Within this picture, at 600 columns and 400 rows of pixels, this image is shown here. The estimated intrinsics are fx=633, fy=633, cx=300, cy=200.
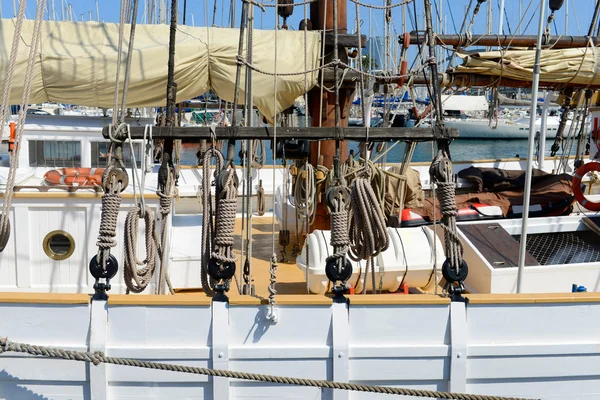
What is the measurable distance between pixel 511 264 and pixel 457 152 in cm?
4170

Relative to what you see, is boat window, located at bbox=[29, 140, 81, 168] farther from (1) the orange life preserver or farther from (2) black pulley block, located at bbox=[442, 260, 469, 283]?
(2) black pulley block, located at bbox=[442, 260, 469, 283]

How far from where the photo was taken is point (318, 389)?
4129 millimetres

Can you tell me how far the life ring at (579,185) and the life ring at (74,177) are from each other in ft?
16.8

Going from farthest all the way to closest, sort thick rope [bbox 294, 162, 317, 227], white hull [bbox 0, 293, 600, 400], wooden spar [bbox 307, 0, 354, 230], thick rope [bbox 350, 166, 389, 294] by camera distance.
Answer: wooden spar [bbox 307, 0, 354, 230] < thick rope [bbox 294, 162, 317, 227] < thick rope [bbox 350, 166, 389, 294] < white hull [bbox 0, 293, 600, 400]

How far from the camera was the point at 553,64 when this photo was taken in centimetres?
812

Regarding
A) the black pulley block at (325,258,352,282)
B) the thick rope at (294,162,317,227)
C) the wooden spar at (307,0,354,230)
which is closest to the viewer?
the black pulley block at (325,258,352,282)

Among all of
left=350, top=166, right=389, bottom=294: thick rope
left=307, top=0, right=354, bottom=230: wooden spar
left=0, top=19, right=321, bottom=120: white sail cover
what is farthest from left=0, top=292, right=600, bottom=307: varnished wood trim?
left=0, top=19, right=321, bottom=120: white sail cover

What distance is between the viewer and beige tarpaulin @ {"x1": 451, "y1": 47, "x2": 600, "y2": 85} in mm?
8125

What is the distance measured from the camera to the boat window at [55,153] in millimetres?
7496

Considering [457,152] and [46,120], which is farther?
[457,152]

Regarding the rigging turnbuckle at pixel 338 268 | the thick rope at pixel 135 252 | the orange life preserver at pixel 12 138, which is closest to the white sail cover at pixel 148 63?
the orange life preserver at pixel 12 138

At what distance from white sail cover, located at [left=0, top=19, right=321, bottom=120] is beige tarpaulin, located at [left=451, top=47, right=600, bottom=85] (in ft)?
8.45

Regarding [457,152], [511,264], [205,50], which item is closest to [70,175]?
[205,50]

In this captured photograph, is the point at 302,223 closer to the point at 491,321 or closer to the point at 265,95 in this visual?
the point at 265,95
